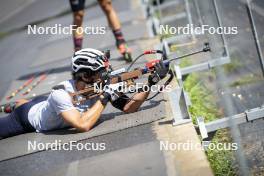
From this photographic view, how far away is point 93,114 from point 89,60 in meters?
0.66

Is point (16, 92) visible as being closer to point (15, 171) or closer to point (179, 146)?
point (15, 171)

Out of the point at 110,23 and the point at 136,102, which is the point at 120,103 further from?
the point at 110,23

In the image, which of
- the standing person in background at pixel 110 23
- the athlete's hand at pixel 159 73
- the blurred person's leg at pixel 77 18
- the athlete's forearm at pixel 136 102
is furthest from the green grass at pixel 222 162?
the blurred person's leg at pixel 77 18

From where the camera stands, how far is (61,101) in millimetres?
6941

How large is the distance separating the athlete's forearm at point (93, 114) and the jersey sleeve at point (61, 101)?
20cm

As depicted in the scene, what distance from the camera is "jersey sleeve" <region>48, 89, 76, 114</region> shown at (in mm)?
6941

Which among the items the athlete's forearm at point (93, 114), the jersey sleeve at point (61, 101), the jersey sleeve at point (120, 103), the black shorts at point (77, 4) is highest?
the black shorts at point (77, 4)

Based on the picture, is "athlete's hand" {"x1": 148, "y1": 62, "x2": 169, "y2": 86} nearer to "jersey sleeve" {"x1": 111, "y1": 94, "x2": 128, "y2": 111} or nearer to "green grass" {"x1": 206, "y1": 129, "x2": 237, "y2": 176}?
"jersey sleeve" {"x1": 111, "y1": 94, "x2": 128, "y2": 111}

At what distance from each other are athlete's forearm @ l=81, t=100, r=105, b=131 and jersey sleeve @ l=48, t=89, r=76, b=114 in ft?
0.66

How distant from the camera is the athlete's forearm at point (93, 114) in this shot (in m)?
6.99

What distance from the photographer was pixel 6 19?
91.2ft

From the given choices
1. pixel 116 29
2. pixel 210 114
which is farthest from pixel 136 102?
pixel 116 29

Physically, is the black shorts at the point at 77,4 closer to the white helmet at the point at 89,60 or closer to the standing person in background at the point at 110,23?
the standing person in background at the point at 110,23

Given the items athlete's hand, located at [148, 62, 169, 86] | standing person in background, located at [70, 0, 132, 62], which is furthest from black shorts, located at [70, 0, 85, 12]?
athlete's hand, located at [148, 62, 169, 86]
